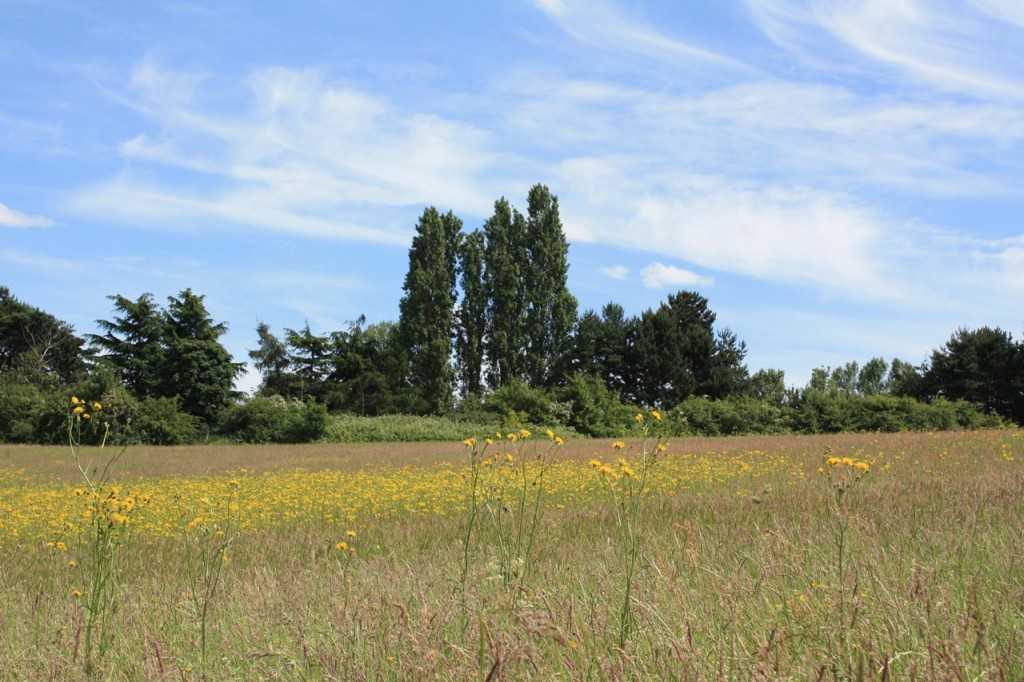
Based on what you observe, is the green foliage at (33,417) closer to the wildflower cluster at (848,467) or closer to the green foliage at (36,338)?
the green foliage at (36,338)

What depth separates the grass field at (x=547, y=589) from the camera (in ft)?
9.14

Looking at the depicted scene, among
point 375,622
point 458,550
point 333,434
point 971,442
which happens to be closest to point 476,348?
point 333,434

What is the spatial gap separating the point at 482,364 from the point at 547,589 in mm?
41009

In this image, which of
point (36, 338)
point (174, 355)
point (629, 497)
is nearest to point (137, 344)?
point (174, 355)

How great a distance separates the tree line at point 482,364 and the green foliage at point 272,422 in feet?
0.33

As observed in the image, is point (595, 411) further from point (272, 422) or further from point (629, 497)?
point (629, 497)

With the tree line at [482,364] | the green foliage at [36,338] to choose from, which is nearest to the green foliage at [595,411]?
the tree line at [482,364]

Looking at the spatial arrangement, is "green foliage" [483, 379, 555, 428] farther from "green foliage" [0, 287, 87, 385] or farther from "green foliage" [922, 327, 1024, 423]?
"green foliage" [0, 287, 87, 385]

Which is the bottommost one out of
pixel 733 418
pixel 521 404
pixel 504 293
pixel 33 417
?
pixel 33 417

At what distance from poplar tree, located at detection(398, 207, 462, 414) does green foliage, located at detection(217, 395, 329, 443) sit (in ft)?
23.9

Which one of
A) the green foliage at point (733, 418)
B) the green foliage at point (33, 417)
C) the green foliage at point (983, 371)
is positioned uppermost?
the green foliage at point (983, 371)

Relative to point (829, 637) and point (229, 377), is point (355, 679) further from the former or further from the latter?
point (229, 377)

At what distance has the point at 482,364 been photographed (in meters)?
45.0

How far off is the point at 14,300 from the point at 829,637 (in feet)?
207
